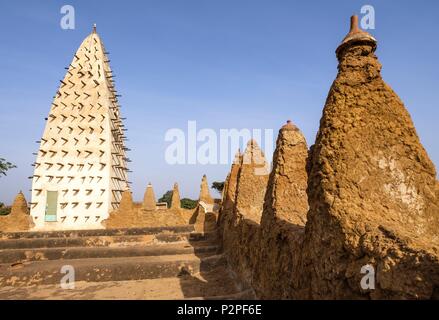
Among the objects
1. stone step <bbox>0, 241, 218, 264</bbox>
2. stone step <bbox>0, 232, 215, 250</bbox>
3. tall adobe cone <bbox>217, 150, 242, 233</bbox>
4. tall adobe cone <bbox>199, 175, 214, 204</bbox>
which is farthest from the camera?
tall adobe cone <bbox>199, 175, 214, 204</bbox>

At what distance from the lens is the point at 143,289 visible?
7.26 meters

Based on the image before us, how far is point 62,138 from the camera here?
21234 mm

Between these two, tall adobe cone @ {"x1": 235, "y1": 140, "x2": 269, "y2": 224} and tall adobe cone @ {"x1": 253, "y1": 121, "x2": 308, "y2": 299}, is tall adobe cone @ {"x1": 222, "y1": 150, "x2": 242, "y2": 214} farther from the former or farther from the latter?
tall adobe cone @ {"x1": 253, "y1": 121, "x2": 308, "y2": 299}

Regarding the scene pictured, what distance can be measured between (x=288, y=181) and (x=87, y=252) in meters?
7.00

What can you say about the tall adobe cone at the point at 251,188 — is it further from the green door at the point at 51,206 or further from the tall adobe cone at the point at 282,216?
the green door at the point at 51,206

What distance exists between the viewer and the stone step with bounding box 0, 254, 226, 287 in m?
7.96

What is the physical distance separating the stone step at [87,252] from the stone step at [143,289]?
1.91 metres

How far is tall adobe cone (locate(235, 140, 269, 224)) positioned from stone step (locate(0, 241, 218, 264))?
262 centimetres

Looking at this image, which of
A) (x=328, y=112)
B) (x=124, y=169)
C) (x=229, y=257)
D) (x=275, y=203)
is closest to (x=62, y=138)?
(x=124, y=169)

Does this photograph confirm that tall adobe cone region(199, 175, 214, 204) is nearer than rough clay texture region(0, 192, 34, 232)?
No

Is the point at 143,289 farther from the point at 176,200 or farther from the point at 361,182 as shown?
the point at 176,200

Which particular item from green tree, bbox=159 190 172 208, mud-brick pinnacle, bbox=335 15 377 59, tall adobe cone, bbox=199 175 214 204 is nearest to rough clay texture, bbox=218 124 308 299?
mud-brick pinnacle, bbox=335 15 377 59
